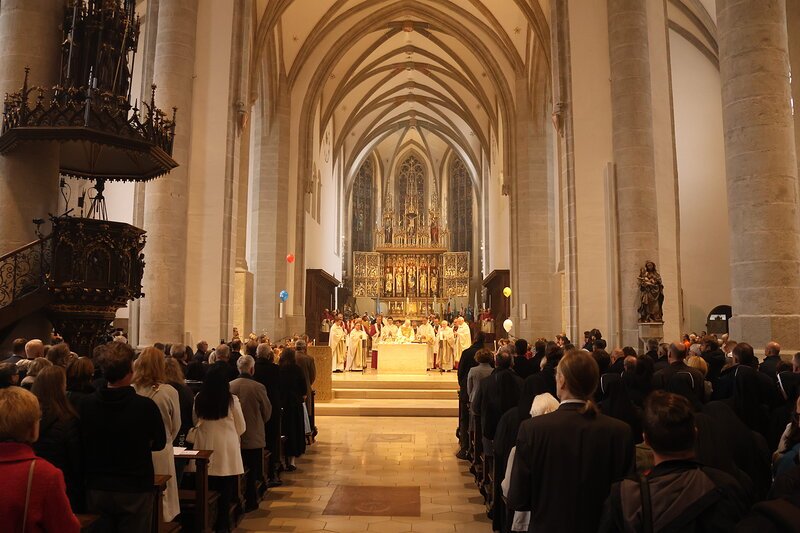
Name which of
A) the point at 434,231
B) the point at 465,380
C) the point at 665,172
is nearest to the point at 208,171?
the point at 465,380

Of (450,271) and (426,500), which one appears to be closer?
(426,500)

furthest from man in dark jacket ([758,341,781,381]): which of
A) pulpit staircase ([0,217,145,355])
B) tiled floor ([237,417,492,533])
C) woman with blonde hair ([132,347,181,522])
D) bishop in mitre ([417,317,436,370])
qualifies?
bishop in mitre ([417,317,436,370])

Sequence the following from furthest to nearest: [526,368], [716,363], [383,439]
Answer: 1. [383,439]
2. [526,368]
3. [716,363]

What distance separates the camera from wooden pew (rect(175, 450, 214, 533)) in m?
4.86

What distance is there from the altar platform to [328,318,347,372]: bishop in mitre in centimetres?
272

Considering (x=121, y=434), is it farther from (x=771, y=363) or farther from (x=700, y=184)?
(x=700, y=184)

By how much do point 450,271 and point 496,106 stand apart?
13165 millimetres

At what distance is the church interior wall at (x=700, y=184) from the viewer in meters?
19.9

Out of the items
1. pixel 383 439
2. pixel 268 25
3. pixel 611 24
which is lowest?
pixel 383 439

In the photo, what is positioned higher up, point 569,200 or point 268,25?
point 268,25

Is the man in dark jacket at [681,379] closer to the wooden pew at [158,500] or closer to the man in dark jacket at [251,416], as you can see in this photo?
the wooden pew at [158,500]

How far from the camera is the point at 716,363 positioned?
21.1 ft

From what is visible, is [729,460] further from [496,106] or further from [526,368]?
[496,106]

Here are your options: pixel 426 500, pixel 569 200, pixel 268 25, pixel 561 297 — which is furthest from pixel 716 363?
pixel 268 25
